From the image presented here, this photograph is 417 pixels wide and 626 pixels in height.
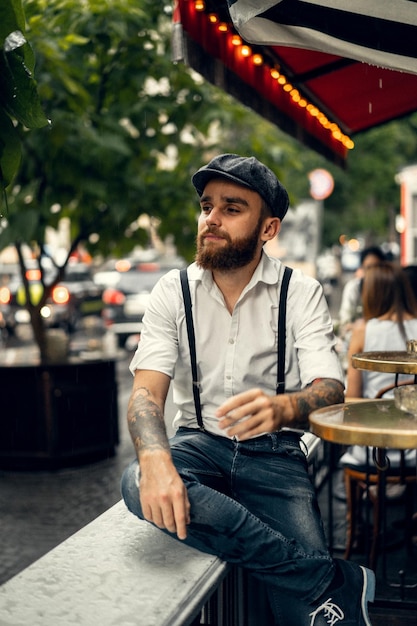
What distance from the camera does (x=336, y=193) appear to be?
27547 millimetres

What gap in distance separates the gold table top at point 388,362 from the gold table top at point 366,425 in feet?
0.48

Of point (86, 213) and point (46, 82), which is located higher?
point (46, 82)

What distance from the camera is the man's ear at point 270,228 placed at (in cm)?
308

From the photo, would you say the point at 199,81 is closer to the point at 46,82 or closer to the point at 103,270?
the point at 46,82

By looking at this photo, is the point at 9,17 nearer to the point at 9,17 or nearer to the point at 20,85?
the point at 9,17

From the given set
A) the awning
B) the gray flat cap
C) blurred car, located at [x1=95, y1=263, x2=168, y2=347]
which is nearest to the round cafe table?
the gray flat cap

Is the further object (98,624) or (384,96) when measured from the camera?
(384,96)

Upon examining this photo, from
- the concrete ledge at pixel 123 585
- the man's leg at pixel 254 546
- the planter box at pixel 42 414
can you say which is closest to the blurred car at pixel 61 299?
the planter box at pixel 42 414

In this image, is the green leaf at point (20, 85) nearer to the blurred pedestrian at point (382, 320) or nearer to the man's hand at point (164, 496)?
the man's hand at point (164, 496)

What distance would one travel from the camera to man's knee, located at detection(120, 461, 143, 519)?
2.74 metres

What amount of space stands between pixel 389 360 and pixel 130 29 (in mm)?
4762

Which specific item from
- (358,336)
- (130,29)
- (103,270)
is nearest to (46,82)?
(130,29)

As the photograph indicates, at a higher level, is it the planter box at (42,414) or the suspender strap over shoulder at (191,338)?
the suspender strap over shoulder at (191,338)

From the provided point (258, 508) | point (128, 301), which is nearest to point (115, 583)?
point (258, 508)
